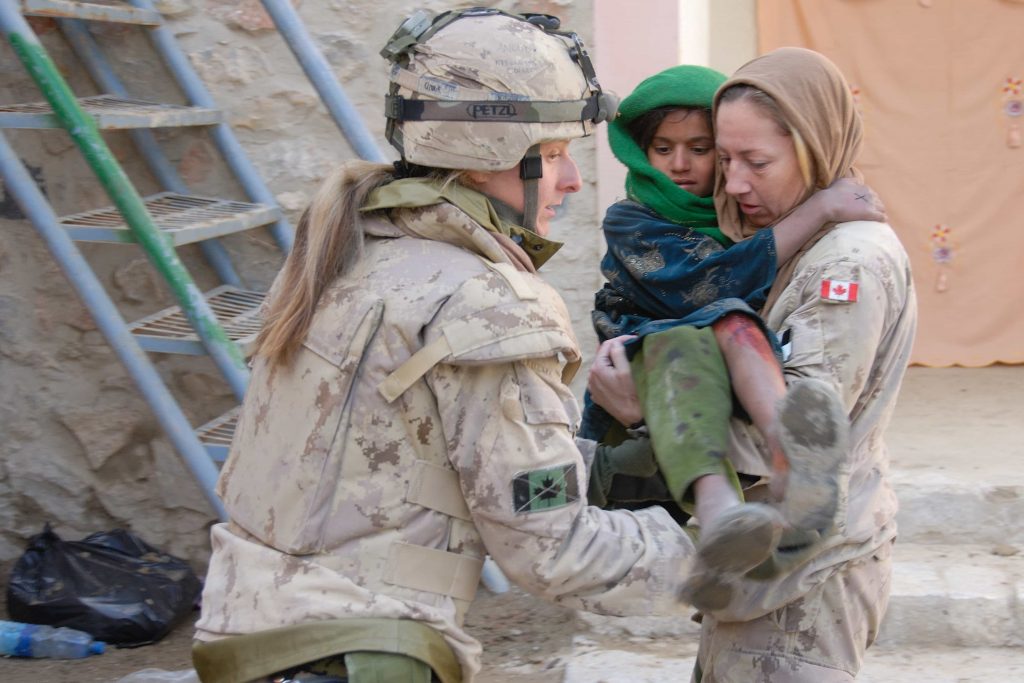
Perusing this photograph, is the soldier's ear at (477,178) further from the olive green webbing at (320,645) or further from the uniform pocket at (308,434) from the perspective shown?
the olive green webbing at (320,645)

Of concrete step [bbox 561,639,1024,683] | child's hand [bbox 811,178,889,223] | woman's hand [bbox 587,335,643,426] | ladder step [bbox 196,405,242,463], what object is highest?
child's hand [bbox 811,178,889,223]

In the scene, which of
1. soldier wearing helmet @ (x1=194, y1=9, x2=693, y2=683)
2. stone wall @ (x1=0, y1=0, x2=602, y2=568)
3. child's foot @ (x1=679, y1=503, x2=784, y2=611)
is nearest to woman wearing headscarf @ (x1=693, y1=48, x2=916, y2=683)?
child's foot @ (x1=679, y1=503, x2=784, y2=611)

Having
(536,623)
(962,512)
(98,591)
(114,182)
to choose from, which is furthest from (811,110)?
(98,591)

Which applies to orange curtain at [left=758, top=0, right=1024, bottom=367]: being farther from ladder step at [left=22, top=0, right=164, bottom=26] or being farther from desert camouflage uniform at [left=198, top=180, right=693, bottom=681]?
desert camouflage uniform at [left=198, top=180, right=693, bottom=681]

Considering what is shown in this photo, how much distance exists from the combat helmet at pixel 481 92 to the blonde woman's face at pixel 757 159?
39 centimetres

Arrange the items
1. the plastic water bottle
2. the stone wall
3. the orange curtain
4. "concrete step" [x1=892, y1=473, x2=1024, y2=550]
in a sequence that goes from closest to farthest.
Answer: the plastic water bottle, the stone wall, "concrete step" [x1=892, y1=473, x2=1024, y2=550], the orange curtain

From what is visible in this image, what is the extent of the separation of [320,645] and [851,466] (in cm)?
100

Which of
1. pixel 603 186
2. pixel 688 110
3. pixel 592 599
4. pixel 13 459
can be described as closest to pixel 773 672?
pixel 592 599

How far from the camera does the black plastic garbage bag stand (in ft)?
12.9

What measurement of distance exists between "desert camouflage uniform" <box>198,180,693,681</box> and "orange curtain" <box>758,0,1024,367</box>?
4.30m

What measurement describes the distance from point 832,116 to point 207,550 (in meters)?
2.95

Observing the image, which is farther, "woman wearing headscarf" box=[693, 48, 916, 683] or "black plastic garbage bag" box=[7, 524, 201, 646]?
"black plastic garbage bag" box=[7, 524, 201, 646]

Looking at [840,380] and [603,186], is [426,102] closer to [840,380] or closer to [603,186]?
[840,380]

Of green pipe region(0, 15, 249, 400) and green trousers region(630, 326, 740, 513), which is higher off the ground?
green pipe region(0, 15, 249, 400)
